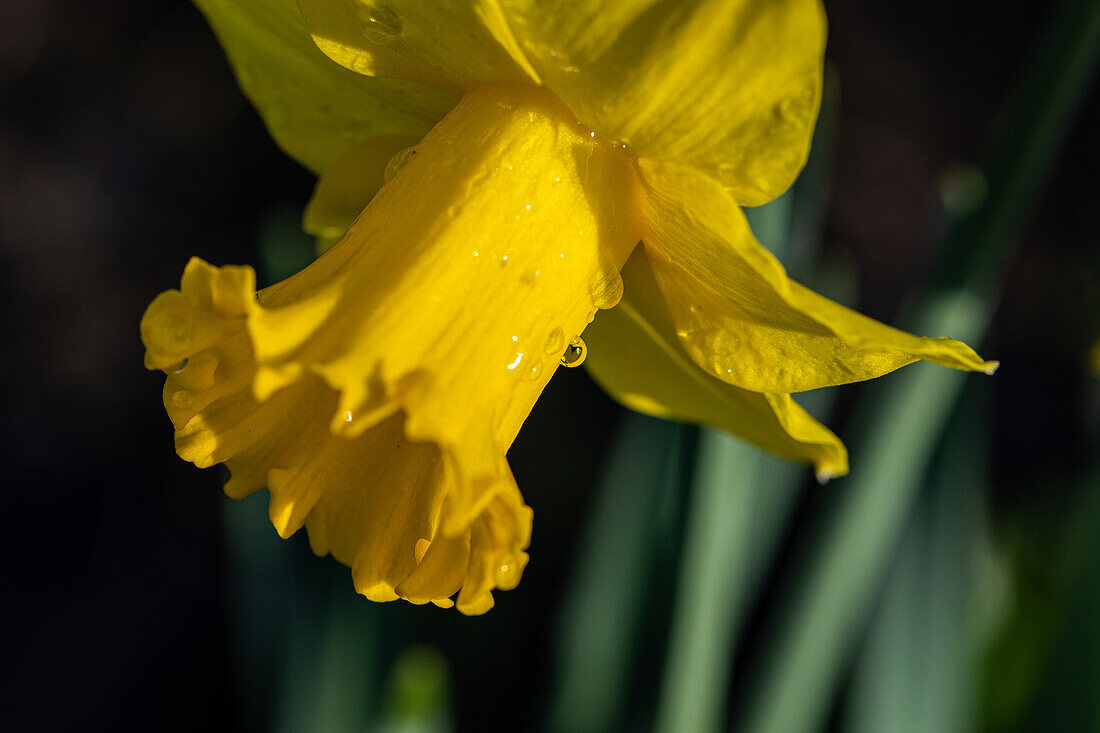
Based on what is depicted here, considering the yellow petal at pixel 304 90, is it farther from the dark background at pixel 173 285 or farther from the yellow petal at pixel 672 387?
the dark background at pixel 173 285

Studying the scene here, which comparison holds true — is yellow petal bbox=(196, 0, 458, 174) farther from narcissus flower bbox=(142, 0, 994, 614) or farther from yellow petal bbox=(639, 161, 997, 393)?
yellow petal bbox=(639, 161, 997, 393)

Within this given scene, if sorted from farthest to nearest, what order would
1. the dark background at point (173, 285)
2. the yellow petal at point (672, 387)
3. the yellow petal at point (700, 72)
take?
the dark background at point (173, 285), the yellow petal at point (672, 387), the yellow petal at point (700, 72)

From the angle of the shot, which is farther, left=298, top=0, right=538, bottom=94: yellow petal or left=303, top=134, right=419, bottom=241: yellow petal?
left=303, top=134, right=419, bottom=241: yellow petal

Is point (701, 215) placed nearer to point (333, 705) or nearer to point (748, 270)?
point (748, 270)

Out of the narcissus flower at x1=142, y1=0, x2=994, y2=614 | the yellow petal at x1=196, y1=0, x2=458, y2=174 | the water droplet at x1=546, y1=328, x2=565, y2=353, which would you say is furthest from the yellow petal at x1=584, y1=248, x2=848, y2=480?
the yellow petal at x1=196, y1=0, x2=458, y2=174

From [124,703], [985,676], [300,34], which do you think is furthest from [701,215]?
[124,703]

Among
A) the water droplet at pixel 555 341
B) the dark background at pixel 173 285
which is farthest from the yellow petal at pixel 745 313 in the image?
the dark background at pixel 173 285
